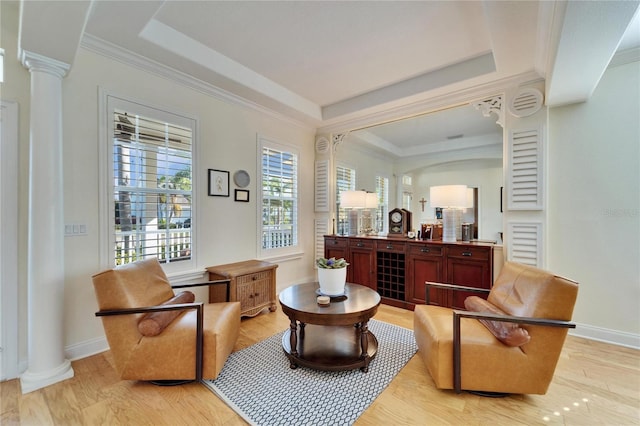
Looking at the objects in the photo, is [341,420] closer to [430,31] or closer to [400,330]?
[400,330]

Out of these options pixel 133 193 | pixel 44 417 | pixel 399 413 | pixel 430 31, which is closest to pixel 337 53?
pixel 430 31

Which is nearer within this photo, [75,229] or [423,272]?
[75,229]

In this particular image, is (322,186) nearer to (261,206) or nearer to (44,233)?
(261,206)

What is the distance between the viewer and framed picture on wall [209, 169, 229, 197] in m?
3.38

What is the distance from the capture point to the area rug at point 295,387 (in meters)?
1.74

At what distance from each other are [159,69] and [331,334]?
11.0 feet

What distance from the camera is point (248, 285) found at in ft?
10.8

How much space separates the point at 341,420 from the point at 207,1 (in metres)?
3.33

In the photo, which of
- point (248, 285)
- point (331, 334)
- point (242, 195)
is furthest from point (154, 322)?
point (242, 195)

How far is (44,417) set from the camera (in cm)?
173

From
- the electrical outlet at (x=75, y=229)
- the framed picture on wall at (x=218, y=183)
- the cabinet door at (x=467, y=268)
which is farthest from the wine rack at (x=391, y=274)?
the electrical outlet at (x=75, y=229)

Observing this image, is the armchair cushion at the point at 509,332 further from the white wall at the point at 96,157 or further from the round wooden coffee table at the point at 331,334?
the white wall at the point at 96,157

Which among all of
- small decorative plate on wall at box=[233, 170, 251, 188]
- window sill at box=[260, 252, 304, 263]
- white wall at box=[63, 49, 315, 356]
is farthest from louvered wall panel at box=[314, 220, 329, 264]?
small decorative plate on wall at box=[233, 170, 251, 188]

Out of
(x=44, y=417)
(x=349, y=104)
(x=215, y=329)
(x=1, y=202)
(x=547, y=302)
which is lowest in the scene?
(x=44, y=417)
